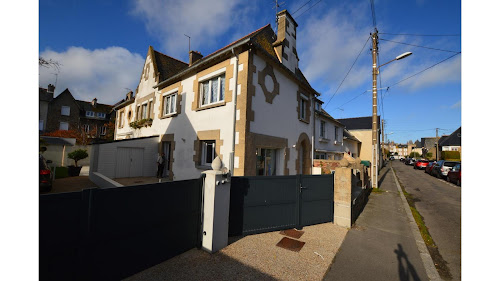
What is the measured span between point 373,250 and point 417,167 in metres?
36.8

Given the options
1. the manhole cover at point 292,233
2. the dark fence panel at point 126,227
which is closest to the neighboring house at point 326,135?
the manhole cover at point 292,233

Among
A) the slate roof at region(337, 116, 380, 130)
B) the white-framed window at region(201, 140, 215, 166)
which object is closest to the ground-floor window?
the white-framed window at region(201, 140, 215, 166)

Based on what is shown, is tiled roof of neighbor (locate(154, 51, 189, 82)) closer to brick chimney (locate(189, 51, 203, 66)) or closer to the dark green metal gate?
brick chimney (locate(189, 51, 203, 66))

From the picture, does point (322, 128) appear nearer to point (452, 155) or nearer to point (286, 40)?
point (286, 40)

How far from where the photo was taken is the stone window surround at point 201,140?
321 inches

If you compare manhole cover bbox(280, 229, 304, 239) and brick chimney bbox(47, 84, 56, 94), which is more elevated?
brick chimney bbox(47, 84, 56, 94)

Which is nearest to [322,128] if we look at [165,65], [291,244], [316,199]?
[316,199]

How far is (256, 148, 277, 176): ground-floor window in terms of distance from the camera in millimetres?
8648

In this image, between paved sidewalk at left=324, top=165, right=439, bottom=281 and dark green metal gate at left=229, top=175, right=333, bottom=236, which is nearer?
paved sidewalk at left=324, top=165, right=439, bottom=281

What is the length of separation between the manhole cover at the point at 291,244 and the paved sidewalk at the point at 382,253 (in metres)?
0.83

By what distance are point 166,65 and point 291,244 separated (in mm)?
15296

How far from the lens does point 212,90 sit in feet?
29.8

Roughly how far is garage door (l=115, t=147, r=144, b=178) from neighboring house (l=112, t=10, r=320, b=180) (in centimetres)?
45
